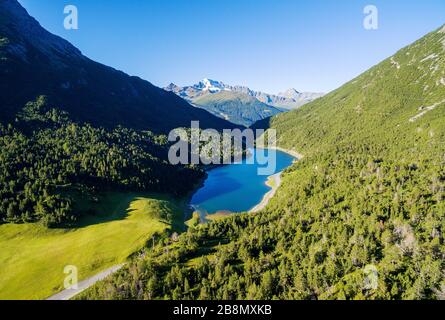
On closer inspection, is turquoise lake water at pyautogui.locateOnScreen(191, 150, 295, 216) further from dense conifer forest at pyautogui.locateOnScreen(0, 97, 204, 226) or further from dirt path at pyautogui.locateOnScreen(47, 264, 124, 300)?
dirt path at pyautogui.locateOnScreen(47, 264, 124, 300)

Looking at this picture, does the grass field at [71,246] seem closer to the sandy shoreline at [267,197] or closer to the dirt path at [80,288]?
the dirt path at [80,288]

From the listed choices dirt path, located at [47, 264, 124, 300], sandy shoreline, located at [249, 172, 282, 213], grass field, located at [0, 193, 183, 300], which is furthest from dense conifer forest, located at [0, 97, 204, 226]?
sandy shoreline, located at [249, 172, 282, 213]

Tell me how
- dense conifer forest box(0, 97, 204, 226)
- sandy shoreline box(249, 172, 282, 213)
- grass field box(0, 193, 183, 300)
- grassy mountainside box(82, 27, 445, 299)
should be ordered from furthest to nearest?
1. sandy shoreline box(249, 172, 282, 213)
2. dense conifer forest box(0, 97, 204, 226)
3. grass field box(0, 193, 183, 300)
4. grassy mountainside box(82, 27, 445, 299)

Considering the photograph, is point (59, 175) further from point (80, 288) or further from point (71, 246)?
point (80, 288)

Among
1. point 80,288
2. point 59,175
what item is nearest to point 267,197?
point 80,288

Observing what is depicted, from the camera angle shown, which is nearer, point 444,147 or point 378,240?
point 378,240

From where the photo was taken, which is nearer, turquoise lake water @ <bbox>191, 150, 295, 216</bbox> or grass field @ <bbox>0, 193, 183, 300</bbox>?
grass field @ <bbox>0, 193, 183, 300</bbox>

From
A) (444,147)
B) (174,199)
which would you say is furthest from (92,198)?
(444,147)

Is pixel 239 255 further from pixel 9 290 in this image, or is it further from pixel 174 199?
pixel 174 199

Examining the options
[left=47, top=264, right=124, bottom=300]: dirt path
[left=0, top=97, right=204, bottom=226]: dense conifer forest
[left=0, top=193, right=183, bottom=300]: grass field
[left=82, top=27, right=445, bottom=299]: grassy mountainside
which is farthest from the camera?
[left=0, top=97, right=204, bottom=226]: dense conifer forest
